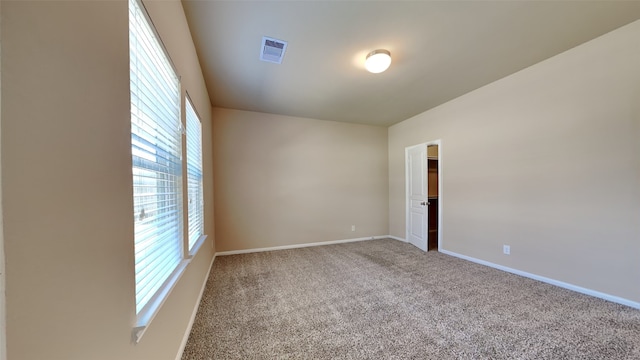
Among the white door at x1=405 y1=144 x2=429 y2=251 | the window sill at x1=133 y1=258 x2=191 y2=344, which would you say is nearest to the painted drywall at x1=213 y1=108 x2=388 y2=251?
the white door at x1=405 y1=144 x2=429 y2=251

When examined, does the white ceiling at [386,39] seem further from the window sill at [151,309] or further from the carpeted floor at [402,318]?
the carpeted floor at [402,318]

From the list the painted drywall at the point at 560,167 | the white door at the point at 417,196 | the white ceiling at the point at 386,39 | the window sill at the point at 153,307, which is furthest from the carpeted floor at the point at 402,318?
the white ceiling at the point at 386,39

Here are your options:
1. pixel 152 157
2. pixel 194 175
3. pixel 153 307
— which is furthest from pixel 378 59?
pixel 153 307

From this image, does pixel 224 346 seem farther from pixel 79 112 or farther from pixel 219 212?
pixel 219 212

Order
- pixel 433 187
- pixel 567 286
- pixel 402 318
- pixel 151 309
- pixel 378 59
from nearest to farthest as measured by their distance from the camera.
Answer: pixel 151 309 < pixel 402 318 < pixel 378 59 < pixel 567 286 < pixel 433 187

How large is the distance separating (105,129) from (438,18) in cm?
239

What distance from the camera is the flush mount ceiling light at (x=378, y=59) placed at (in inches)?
90.7

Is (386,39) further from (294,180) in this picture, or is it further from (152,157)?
(294,180)

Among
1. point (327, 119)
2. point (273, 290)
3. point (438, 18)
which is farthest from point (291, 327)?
point (327, 119)

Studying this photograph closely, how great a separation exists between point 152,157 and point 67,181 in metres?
0.68

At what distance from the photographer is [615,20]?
2012 mm

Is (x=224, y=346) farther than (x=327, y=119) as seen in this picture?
No

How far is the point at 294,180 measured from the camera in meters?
4.39

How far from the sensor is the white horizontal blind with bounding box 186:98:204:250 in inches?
83.9
